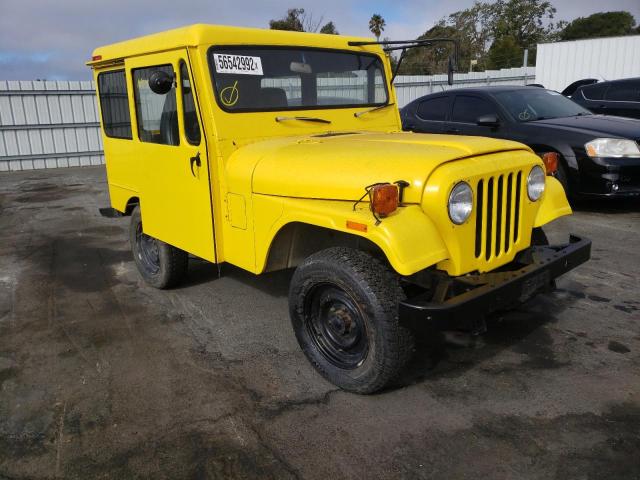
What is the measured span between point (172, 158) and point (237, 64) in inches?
34.9

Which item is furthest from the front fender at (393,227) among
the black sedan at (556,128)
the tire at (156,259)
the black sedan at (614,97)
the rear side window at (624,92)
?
the rear side window at (624,92)

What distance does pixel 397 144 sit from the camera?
3.36 m

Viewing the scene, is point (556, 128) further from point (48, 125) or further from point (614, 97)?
point (48, 125)

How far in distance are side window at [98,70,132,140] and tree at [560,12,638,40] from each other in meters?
53.7

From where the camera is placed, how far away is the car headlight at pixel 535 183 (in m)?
3.25

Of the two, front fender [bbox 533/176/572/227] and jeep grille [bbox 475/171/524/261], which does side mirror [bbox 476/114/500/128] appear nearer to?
front fender [bbox 533/176/572/227]

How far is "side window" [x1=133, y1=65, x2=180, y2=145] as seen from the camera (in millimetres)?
4074

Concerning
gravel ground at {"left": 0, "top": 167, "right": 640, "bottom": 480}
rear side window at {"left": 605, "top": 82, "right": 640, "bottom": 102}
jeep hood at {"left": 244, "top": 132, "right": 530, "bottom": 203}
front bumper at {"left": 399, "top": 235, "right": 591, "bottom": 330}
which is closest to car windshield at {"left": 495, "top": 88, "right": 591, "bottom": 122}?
rear side window at {"left": 605, "top": 82, "right": 640, "bottom": 102}

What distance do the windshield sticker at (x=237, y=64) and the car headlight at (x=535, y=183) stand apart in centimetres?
201

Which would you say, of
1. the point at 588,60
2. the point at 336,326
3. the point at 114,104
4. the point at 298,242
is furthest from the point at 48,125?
the point at 588,60

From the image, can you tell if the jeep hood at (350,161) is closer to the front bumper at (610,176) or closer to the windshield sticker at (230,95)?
the windshield sticker at (230,95)

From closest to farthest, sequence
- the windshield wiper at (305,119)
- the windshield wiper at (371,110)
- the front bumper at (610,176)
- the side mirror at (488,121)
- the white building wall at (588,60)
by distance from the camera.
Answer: the windshield wiper at (305,119), the windshield wiper at (371,110), the front bumper at (610,176), the side mirror at (488,121), the white building wall at (588,60)

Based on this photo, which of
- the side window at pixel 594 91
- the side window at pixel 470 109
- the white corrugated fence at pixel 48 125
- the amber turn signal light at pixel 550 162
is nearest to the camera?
the amber turn signal light at pixel 550 162

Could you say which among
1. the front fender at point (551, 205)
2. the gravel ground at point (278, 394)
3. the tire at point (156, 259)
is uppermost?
the front fender at point (551, 205)
